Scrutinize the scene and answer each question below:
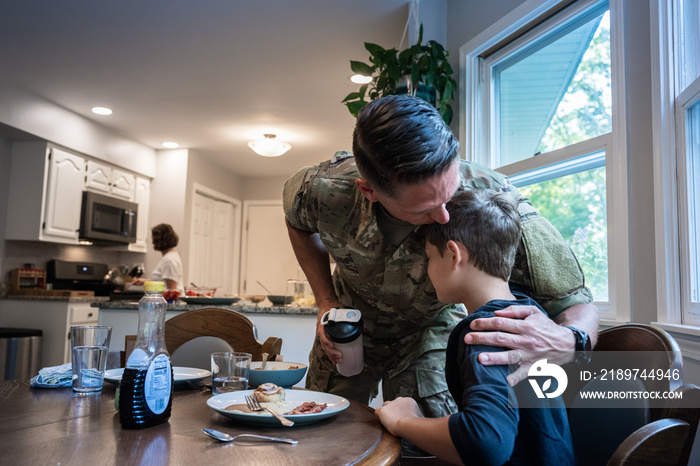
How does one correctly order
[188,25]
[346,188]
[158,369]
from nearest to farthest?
[158,369] < [346,188] < [188,25]

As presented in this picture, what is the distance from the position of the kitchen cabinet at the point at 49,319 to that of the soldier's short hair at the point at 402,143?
4.33 meters

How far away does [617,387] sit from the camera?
0.92 metres

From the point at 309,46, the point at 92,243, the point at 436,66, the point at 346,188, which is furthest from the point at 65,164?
the point at 346,188

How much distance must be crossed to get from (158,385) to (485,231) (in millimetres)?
684

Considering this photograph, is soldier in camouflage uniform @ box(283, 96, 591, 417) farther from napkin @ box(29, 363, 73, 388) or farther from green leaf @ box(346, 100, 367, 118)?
green leaf @ box(346, 100, 367, 118)

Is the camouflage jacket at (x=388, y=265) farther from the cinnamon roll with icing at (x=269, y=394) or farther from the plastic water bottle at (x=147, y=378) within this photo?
the plastic water bottle at (x=147, y=378)

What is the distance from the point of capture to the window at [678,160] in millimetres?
1555

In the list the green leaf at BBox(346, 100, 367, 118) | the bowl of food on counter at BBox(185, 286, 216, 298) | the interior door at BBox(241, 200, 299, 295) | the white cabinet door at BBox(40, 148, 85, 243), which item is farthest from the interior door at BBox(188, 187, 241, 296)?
the green leaf at BBox(346, 100, 367, 118)

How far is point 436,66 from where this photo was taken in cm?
296

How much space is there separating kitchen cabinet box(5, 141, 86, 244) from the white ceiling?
562mm

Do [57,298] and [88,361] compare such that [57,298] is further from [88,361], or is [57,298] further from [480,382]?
[480,382]

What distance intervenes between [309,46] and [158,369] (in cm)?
334

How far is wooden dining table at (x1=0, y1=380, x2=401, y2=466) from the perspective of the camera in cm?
76

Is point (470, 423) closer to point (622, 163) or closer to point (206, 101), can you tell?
point (622, 163)
